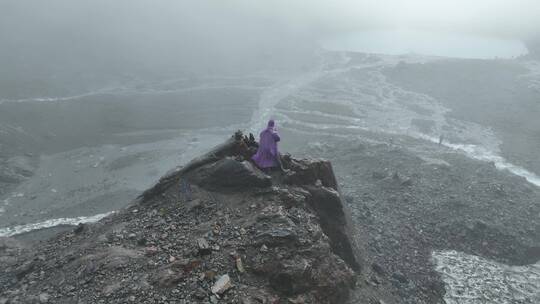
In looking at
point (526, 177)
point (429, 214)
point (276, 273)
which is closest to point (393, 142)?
point (526, 177)

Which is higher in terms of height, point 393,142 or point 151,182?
point 393,142

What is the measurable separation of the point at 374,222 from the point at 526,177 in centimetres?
1787

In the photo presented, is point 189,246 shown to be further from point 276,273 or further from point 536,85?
point 536,85

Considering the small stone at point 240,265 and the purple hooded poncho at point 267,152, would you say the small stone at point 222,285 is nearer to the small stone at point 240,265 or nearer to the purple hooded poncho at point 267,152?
the small stone at point 240,265

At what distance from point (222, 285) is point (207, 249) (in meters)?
1.46

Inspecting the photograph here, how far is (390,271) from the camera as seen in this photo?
2084 centimetres

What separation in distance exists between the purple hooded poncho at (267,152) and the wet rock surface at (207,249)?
55cm

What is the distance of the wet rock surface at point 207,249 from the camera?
11547 millimetres

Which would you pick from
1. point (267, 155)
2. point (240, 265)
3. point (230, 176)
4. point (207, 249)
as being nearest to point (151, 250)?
point (207, 249)

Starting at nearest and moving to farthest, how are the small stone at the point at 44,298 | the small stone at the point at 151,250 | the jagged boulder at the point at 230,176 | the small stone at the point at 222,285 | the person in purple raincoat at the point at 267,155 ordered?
the small stone at the point at 222,285 < the small stone at the point at 44,298 < the small stone at the point at 151,250 < the jagged boulder at the point at 230,176 < the person in purple raincoat at the point at 267,155

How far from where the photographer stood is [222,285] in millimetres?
11211

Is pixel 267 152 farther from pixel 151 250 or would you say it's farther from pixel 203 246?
pixel 151 250

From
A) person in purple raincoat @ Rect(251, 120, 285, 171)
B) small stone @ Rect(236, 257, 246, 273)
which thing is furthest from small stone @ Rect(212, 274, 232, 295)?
person in purple raincoat @ Rect(251, 120, 285, 171)

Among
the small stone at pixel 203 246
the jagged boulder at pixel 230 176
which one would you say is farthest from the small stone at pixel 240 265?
the jagged boulder at pixel 230 176
